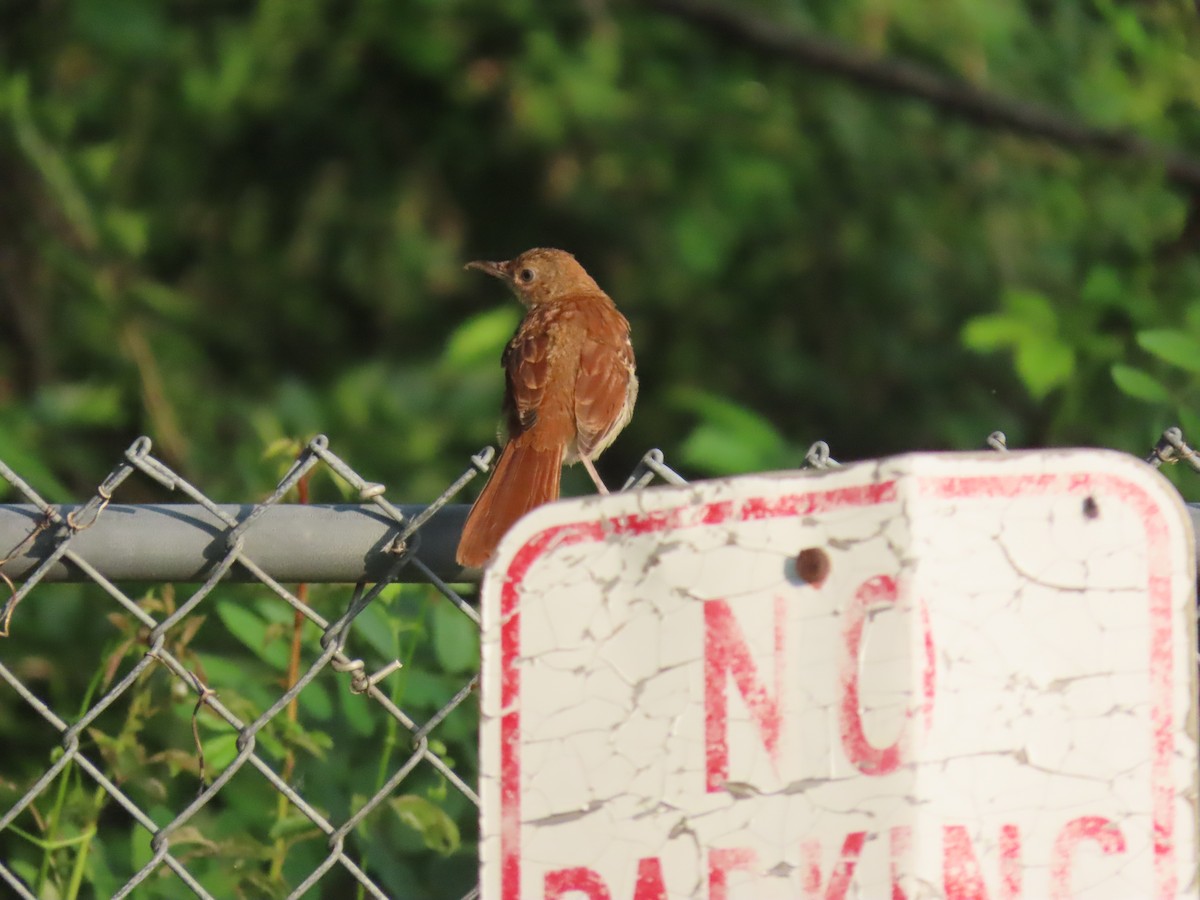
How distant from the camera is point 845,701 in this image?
50.9 inches

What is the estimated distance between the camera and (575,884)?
138cm

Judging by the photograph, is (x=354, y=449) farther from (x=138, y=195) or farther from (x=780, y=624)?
(x=780, y=624)

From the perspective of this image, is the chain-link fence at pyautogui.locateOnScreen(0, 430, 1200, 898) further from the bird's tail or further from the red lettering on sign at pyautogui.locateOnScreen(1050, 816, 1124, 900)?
the red lettering on sign at pyautogui.locateOnScreen(1050, 816, 1124, 900)

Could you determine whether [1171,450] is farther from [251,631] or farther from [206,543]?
[251,631]

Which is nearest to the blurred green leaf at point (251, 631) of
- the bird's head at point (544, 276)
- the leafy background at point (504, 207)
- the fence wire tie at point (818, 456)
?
the fence wire tie at point (818, 456)

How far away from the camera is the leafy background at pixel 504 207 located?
18.2 feet

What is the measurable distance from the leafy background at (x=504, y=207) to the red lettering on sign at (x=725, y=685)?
341 cm

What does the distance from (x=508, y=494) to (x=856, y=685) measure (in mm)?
1428

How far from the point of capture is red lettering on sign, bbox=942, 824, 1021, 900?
1.27 m

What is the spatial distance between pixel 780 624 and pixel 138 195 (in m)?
5.85

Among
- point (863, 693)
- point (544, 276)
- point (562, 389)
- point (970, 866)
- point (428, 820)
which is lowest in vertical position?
point (970, 866)

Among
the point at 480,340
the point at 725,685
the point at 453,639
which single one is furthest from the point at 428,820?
the point at 480,340

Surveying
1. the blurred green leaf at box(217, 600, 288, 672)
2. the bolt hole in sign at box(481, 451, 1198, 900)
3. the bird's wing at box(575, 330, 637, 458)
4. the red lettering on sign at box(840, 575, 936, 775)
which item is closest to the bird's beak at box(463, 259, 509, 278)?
the bird's wing at box(575, 330, 637, 458)

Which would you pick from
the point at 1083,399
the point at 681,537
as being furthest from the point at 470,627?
the point at 1083,399
